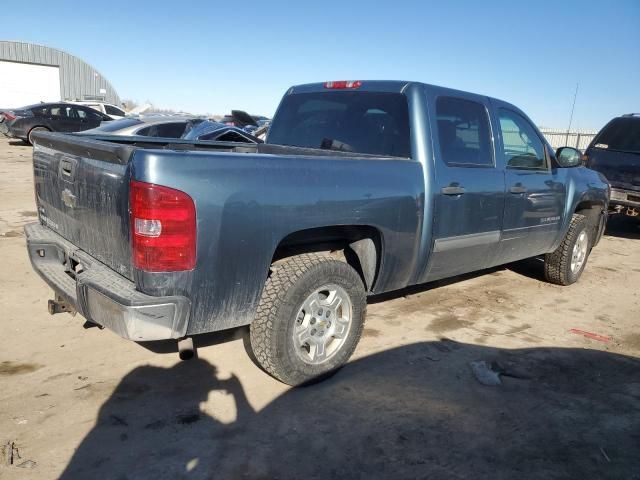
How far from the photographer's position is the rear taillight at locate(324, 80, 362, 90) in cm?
412

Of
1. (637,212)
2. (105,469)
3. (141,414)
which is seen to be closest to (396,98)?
(141,414)

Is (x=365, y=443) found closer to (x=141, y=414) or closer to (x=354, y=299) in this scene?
(x=354, y=299)

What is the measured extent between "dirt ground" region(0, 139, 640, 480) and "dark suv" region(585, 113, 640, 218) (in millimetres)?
4520

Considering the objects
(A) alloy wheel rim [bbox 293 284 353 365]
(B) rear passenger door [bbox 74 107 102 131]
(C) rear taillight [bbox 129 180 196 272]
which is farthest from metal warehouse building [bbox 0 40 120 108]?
(C) rear taillight [bbox 129 180 196 272]

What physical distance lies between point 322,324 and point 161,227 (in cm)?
131

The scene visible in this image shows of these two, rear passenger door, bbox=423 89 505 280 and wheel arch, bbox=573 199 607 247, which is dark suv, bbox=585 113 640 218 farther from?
rear passenger door, bbox=423 89 505 280

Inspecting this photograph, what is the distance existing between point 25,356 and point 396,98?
3196mm

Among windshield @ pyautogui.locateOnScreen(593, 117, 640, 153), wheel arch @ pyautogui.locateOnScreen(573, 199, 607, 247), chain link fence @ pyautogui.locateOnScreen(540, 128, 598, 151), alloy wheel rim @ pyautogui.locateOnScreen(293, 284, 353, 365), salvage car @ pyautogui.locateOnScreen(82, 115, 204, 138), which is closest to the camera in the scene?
alloy wheel rim @ pyautogui.locateOnScreen(293, 284, 353, 365)

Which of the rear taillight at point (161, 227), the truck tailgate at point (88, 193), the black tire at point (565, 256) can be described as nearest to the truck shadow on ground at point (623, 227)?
the black tire at point (565, 256)

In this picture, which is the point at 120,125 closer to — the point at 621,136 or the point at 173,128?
the point at 173,128

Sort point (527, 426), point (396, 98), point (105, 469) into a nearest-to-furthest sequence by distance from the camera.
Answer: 1. point (105, 469)
2. point (527, 426)
3. point (396, 98)

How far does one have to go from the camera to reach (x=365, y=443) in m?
2.64

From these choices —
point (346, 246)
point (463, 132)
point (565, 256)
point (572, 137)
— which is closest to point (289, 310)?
point (346, 246)

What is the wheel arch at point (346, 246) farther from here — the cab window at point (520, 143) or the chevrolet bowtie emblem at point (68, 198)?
the cab window at point (520, 143)
